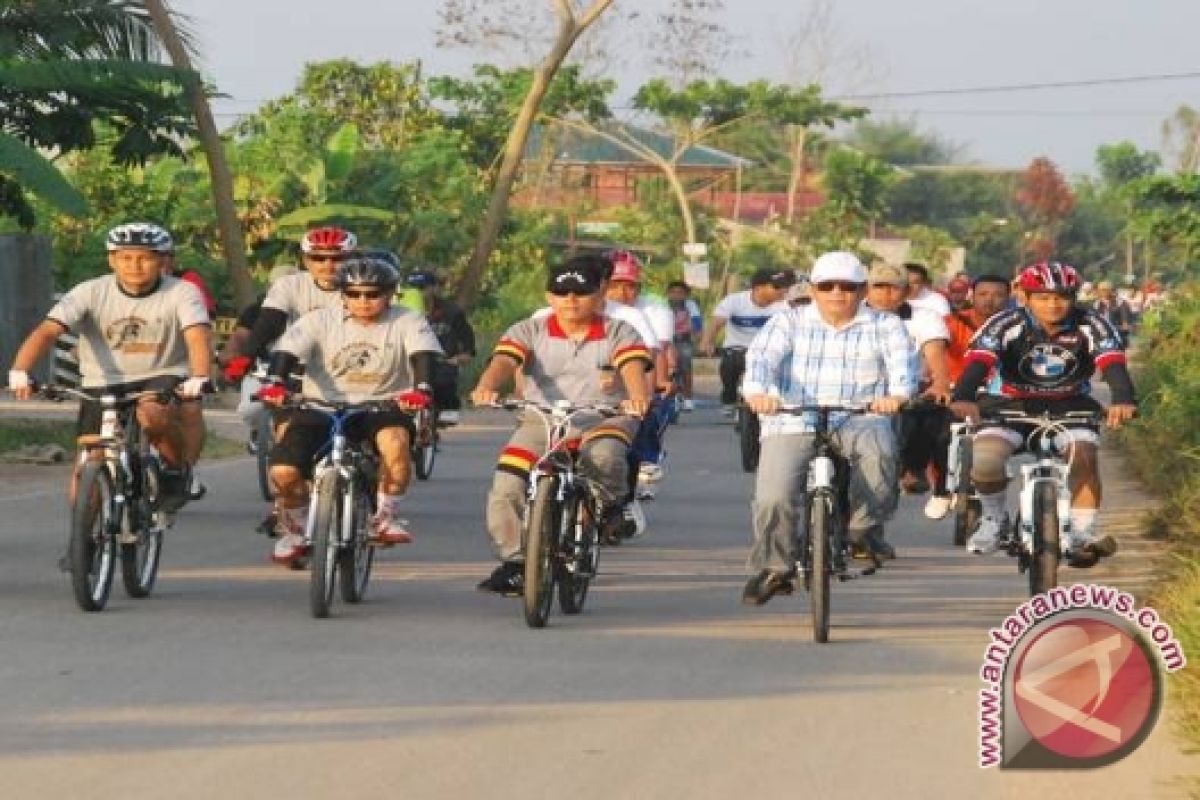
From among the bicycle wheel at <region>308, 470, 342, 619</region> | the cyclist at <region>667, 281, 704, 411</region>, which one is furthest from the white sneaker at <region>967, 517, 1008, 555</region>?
the cyclist at <region>667, 281, 704, 411</region>

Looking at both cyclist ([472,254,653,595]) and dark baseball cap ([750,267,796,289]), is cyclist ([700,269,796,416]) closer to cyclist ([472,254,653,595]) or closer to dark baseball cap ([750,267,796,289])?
dark baseball cap ([750,267,796,289])

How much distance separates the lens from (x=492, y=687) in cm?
1120

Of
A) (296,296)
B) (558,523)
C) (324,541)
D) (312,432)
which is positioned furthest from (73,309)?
(558,523)

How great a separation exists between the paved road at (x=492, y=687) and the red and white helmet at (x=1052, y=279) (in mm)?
1617

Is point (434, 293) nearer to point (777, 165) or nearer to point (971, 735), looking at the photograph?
point (971, 735)

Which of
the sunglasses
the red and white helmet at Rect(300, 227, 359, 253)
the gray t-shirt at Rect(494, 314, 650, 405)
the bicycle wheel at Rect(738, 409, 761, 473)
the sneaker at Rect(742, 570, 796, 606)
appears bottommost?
the bicycle wheel at Rect(738, 409, 761, 473)

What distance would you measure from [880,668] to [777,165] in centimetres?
10984

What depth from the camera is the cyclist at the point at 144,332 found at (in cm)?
1455

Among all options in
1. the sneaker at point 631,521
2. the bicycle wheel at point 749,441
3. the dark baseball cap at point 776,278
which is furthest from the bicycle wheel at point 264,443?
the dark baseball cap at point 776,278

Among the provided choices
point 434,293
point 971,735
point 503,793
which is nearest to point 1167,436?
point 434,293

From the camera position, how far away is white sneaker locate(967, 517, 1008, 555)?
14289 millimetres

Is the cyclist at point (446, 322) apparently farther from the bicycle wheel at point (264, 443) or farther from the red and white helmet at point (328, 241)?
the red and white helmet at point (328, 241)

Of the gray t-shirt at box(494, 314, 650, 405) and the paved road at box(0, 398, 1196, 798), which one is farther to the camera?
the gray t-shirt at box(494, 314, 650, 405)

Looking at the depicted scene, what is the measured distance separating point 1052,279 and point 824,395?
1404mm
